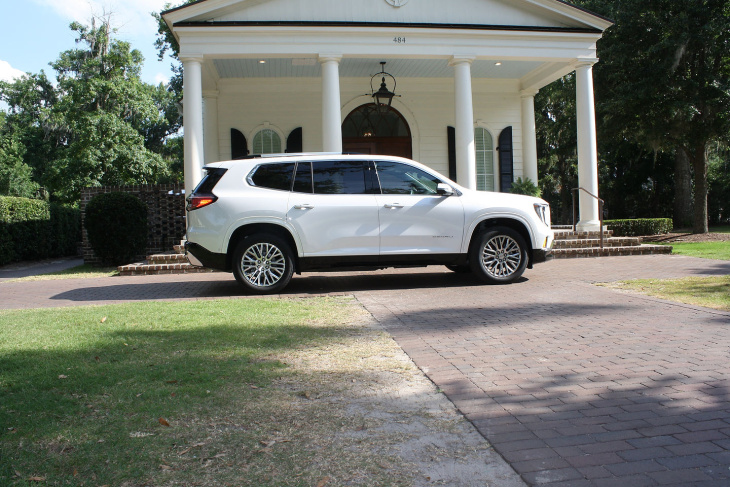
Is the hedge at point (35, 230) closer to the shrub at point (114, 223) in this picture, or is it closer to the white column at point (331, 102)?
the shrub at point (114, 223)

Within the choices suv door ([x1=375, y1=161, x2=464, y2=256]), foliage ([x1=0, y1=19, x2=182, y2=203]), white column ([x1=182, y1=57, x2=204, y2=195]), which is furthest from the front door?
foliage ([x1=0, y1=19, x2=182, y2=203])

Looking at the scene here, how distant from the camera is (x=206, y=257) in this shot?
834 centimetres

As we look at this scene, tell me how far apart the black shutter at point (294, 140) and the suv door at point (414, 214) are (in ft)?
28.4

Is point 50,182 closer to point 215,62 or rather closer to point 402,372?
point 215,62

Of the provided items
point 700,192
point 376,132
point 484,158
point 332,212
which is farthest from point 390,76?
point 700,192

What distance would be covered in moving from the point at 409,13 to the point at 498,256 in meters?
8.00

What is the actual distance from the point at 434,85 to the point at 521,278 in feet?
31.8

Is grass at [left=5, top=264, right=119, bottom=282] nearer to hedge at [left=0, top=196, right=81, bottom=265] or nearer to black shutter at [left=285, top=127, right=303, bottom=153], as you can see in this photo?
hedge at [left=0, top=196, right=81, bottom=265]

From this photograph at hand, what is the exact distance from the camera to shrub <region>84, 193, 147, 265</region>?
13312 millimetres

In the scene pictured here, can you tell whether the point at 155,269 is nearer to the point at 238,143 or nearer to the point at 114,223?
the point at 114,223

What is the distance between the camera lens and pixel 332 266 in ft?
28.0

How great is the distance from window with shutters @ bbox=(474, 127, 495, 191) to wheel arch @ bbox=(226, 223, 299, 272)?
10.9m

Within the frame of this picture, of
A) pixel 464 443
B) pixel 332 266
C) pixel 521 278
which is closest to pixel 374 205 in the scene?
pixel 332 266

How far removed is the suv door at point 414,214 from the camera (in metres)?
8.54
